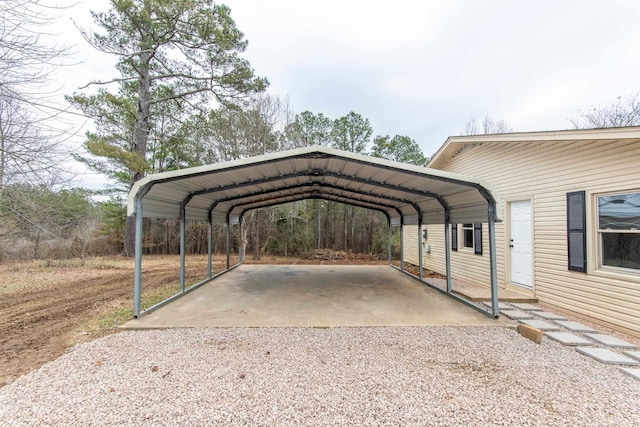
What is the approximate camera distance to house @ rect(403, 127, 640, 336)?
3.55 metres

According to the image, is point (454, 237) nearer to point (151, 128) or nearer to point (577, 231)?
point (577, 231)

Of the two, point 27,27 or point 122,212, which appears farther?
point 122,212

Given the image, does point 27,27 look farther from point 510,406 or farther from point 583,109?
point 583,109

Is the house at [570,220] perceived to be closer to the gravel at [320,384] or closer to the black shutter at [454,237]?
the black shutter at [454,237]

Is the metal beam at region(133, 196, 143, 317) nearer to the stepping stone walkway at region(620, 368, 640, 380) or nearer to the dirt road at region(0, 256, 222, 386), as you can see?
the dirt road at region(0, 256, 222, 386)

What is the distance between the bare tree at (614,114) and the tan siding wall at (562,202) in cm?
699

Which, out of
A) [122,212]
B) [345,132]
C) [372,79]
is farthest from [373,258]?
[122,212]

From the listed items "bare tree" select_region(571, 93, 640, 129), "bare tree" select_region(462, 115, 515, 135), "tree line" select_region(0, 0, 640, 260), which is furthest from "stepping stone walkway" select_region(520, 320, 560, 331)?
"bare tree" select_region(462, 115, 515, 135)

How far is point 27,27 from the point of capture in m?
3.20

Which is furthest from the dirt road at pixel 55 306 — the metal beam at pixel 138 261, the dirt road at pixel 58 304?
the metal beam at pixel 138 261

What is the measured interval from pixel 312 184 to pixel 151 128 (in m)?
8.68

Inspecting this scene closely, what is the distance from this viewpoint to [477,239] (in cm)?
627

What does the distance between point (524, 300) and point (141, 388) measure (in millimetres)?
5632

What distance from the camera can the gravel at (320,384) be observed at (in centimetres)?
196
